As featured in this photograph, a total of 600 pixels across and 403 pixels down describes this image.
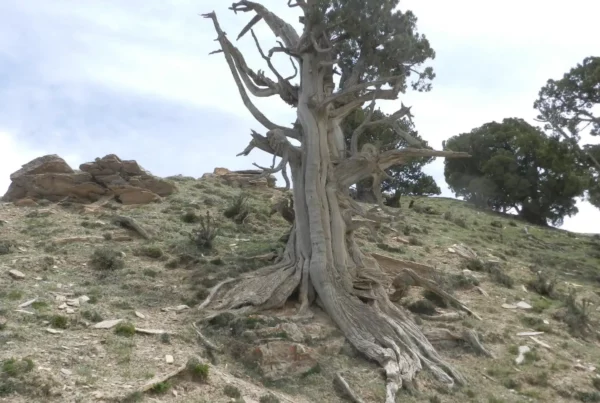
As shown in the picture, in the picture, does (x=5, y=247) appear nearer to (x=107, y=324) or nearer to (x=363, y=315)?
(x=107, y=324)

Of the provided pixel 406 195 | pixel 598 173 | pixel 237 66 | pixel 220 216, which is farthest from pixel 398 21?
pixel 406 195

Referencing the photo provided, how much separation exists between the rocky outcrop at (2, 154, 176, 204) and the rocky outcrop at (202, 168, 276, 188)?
17.0ft

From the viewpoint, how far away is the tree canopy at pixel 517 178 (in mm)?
40156

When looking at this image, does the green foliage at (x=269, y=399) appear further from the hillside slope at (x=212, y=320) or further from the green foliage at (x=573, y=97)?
the green foliage at (x=573, y=97)

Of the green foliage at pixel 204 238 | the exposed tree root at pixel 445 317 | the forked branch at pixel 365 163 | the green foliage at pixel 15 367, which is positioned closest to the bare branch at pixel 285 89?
the forked branch at pixel 365 163

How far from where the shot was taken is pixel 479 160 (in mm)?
44031

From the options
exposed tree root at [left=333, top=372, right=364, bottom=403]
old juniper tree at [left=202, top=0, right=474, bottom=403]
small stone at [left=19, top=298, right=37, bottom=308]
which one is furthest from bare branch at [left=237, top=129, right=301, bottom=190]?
small stone at [left=19, top=298, right=37, bottom=308]

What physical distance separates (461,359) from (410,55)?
799 centimetres

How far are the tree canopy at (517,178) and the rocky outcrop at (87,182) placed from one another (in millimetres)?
24434

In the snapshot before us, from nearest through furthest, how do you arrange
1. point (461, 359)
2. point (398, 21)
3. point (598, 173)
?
point (461, 359)
point (398, 21)
point (598, 173)

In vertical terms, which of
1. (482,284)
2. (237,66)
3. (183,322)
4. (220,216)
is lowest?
(183,322)

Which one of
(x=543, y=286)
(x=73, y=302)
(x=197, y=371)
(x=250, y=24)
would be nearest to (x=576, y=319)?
(x=543, y=286)

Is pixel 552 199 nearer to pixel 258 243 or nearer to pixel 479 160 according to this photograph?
pixel 479 160

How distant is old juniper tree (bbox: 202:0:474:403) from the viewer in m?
13.4
